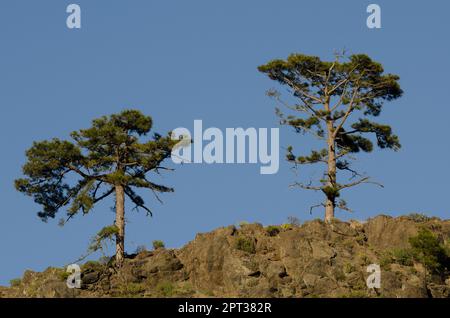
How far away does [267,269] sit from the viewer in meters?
93.8

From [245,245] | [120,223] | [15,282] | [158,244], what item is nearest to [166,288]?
Result: [245,245]

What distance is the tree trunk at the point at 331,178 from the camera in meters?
103

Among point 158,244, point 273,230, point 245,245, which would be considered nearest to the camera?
point 245,245

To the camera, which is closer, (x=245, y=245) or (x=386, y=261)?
(x=386, y=261)

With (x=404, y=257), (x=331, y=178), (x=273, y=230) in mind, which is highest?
(x=331, y=178)

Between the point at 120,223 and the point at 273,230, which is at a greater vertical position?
the point at 120,223

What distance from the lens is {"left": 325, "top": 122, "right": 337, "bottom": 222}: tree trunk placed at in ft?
338

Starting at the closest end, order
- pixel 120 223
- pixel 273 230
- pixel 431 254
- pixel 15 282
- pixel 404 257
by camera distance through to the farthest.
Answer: pixel 431 254 < pixel 404 257 < pixel 15 282 < pixel 273 230 < pixel 120 223

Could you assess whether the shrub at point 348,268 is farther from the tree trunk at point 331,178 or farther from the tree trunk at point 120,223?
the tree trunk at point 120,223

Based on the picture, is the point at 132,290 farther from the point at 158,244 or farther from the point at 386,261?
the point at 386,261

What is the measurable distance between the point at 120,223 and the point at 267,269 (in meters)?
11.3

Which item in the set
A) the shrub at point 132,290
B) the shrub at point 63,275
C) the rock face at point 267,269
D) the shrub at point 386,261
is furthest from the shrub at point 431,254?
A: the shrub at point 63,275

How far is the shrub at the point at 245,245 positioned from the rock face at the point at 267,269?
3cm
